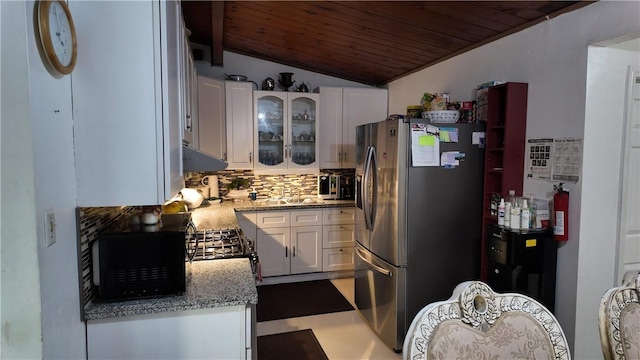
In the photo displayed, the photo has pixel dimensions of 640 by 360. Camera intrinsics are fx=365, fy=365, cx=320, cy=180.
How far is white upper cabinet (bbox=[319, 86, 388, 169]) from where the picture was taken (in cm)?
417

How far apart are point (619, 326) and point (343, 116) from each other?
331cm

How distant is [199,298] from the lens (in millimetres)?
1500

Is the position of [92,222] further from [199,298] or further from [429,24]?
[429,24]

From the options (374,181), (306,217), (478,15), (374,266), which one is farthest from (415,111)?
(306,217)

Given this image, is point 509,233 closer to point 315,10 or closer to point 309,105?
point 315,10

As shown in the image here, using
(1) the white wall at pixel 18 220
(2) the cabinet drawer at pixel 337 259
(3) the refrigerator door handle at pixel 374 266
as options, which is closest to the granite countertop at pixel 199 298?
(1) the white wall at pixel 18 220

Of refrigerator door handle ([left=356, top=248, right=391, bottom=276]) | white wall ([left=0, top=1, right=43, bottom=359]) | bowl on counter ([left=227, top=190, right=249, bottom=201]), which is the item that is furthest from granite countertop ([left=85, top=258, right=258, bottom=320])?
bowl on counter ([left=227, top=190, right=249, bottom=201])

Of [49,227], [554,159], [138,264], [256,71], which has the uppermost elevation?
[256,71]

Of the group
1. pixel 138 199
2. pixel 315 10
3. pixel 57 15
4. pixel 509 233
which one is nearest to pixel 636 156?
pixel 509 233

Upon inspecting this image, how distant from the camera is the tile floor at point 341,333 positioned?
260cm

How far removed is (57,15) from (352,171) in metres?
3.66

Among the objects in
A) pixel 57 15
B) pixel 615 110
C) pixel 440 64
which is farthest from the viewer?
pixel 440 64

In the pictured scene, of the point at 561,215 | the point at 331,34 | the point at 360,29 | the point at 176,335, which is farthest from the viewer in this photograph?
the point at 331,34

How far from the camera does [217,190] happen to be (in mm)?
4082
